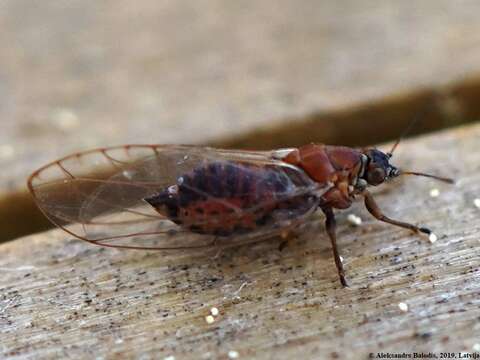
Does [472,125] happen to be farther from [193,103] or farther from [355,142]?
[193,103]

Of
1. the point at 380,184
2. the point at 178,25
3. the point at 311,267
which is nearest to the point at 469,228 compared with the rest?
the point at 380,184

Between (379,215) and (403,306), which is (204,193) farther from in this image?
(403,306)

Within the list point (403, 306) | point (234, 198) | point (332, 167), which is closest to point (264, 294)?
point (234, 198)

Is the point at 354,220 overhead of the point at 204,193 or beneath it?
beneath

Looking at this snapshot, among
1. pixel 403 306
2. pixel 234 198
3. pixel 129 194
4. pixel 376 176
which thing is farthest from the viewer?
pixel 376 176

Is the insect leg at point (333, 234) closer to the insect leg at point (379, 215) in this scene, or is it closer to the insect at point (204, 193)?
the insect at point (204, 193)

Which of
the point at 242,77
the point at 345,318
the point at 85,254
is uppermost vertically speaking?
the point at 242,77

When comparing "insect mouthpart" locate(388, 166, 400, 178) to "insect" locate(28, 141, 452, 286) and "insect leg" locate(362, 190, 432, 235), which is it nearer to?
"insect" locate(28, 141, 452, 286)

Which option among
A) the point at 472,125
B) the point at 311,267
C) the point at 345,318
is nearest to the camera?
the point at 345,318
